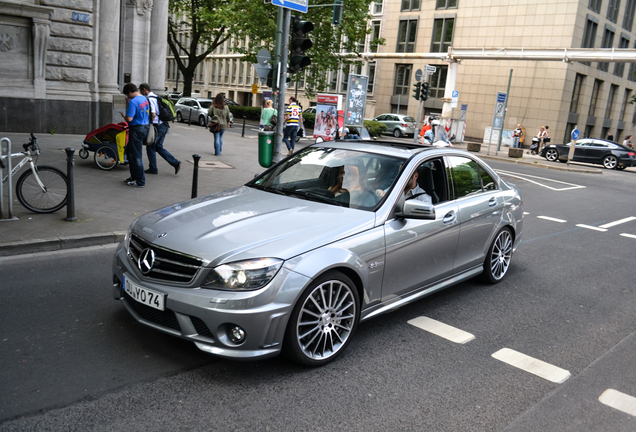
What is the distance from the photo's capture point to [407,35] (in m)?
51.0

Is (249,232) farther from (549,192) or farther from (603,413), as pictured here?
(549,192)

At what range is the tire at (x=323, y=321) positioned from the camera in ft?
12.5

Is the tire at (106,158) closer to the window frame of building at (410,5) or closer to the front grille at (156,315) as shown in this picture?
the front grille at (156,315)

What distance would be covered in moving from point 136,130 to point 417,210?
7.31 m

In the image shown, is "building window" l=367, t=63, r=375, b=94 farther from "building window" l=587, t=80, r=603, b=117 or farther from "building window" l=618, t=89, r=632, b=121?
"building window" l=618, t=89, r=632, b=121

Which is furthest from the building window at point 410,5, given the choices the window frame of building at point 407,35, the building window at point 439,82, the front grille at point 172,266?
the front grille at point 172,266

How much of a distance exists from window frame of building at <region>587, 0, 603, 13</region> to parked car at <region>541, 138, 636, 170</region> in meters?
17.9

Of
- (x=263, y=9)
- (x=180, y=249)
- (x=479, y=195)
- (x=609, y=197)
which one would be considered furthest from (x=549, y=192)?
(x=263, y=9)

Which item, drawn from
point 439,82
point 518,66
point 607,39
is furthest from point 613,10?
point 439,82

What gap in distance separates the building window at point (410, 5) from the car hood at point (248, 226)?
49.9 metres

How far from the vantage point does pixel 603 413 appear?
3.65 metres

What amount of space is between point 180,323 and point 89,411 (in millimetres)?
746

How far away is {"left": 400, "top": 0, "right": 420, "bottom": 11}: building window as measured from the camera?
50.2 m

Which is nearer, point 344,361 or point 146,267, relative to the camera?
point 146,267
